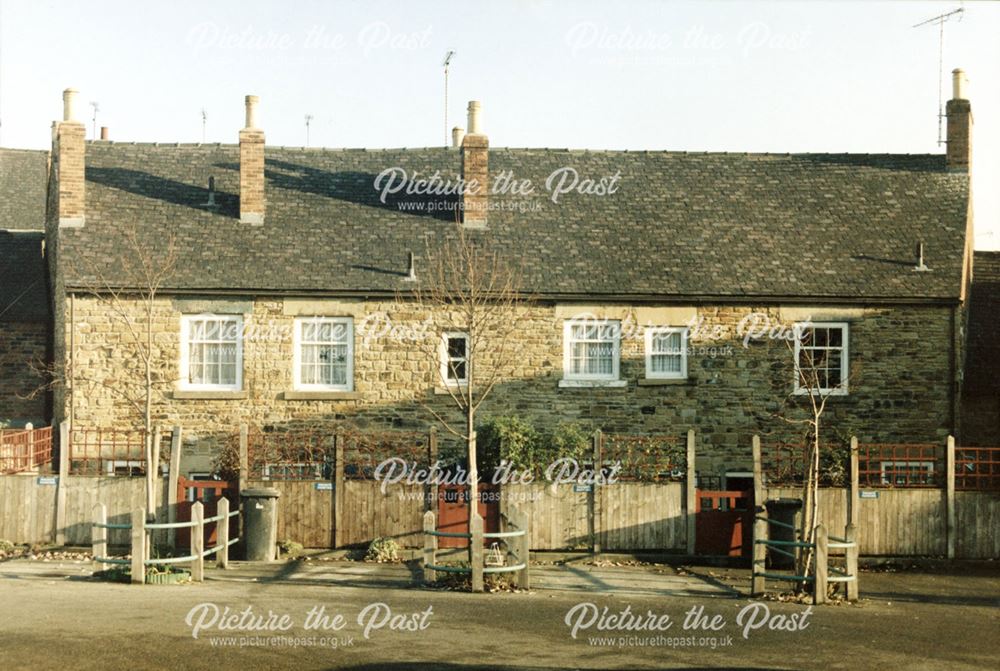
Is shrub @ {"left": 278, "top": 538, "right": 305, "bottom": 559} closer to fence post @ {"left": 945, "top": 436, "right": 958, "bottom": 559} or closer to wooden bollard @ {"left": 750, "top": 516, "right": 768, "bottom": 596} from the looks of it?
wooden bollard @ {"left": 750, "top": 516, "right": 768, "bottom": 596}

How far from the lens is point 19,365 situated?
28062 millimetres

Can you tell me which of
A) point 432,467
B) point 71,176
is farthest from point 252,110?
point 432,467

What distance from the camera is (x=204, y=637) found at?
12.8 meters

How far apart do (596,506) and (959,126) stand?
1397cm

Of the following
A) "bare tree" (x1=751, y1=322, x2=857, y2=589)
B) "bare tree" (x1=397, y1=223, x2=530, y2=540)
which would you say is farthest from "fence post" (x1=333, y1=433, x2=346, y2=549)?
"bare tree" (x1=751, y1=322, x2=857, y2=589)

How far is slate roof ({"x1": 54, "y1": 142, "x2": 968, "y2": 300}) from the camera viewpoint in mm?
23766

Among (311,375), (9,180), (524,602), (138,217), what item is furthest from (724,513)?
(9,180)

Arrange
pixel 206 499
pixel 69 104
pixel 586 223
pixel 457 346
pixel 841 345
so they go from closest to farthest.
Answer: pixel 206 499 → pixel 457 346 → pixel 841 345 → pixel 69 104 → pixel 586 223

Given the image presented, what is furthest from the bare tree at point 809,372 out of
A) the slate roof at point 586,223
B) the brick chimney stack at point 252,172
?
the brick chimney stack at point 252,172

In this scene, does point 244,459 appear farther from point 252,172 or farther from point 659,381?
point 659,381

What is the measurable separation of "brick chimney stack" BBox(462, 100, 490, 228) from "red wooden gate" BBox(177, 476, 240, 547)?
27.5 ft

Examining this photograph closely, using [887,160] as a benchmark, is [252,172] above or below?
below

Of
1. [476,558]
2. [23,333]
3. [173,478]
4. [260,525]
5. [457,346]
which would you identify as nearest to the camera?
[476,558]

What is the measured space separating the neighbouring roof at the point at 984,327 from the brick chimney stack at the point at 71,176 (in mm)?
19526
